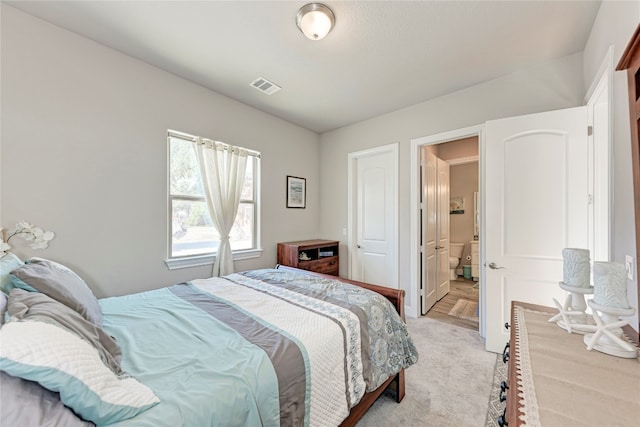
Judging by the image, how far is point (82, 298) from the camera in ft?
4.18

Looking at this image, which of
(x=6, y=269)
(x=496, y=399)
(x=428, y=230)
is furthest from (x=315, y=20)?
(x=496, y=399)

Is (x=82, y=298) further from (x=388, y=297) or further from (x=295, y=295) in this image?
(x=388, y=297)

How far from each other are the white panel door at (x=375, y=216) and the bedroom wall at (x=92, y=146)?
7.02 ft

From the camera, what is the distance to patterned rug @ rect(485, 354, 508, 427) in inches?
63.5

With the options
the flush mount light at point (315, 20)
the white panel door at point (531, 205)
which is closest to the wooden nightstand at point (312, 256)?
the white panel door at point (531, 205)

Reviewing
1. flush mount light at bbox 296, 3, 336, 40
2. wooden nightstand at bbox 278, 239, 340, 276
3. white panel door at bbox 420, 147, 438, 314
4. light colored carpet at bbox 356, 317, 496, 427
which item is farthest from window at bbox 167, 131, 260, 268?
white panel door at bbox 420, 147, 438, 314

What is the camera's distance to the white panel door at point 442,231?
3.93 m

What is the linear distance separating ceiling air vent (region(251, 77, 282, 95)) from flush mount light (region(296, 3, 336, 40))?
2.97 ft

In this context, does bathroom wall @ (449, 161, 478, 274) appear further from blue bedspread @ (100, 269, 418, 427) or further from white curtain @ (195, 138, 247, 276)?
white curtain @ (195, 138, 247, 276)

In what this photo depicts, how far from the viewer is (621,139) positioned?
140cm

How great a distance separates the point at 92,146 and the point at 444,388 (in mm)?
3432

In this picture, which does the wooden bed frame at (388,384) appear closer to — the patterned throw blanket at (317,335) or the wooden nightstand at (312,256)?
the patterned throw blanket at (317,335)

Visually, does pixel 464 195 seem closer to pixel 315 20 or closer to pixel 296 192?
pixel 296 192

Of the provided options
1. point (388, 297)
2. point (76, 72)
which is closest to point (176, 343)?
point (388, 297)
